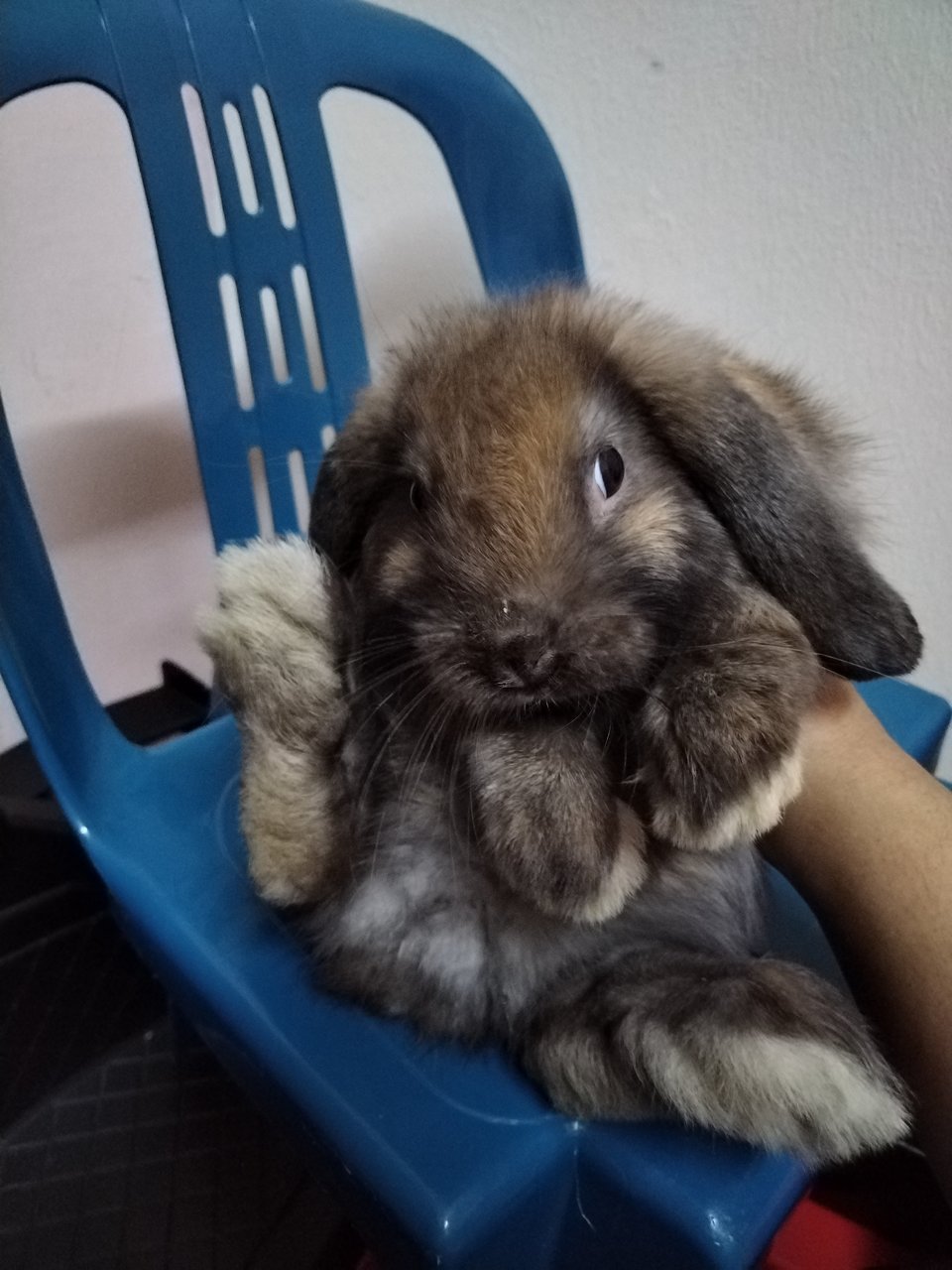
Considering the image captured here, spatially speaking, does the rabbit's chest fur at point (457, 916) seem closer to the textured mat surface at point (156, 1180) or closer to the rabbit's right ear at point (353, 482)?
the rabbit's right ear at point (353, 482)

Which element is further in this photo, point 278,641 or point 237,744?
point 237,744

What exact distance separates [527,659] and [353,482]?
0.95 ft

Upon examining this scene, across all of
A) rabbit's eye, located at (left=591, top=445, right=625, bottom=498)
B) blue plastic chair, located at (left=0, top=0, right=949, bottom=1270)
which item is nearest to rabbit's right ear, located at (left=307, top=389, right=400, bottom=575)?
rabbit's eye, located at (left=591, top=445, right=625, bottom=498)

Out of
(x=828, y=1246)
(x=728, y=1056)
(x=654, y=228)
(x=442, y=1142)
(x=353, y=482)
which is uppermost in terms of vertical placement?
(x=654, y=228)

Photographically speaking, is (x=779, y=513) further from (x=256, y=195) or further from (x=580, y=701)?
(x=256, y=195)

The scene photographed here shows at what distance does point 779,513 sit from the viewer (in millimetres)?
633

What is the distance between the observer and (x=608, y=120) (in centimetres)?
134

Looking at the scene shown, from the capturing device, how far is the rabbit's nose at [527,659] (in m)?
0.57

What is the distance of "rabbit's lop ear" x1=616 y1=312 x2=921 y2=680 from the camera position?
2.07 ft

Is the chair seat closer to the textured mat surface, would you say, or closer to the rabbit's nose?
the textured mat surface

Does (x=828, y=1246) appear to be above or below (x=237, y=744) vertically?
below

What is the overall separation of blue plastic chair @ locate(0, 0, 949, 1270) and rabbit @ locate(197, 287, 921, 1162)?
49mm

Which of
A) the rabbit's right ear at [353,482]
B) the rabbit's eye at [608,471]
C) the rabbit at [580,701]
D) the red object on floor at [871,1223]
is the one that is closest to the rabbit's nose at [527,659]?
the rabbit at [580,701]

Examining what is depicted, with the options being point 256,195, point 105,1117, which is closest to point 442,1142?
point 105,1117
